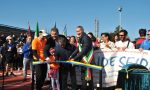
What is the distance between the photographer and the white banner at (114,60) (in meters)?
11.3

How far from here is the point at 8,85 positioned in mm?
14383

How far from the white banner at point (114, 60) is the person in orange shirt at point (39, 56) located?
153 centimetres

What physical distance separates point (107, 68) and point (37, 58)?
2.07 meters

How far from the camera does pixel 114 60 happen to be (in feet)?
37.6

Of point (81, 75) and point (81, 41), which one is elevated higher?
point (81, 41)

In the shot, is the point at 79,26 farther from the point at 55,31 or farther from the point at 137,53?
the point at 137,53

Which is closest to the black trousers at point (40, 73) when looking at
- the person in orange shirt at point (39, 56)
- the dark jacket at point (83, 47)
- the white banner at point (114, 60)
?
the person in orange shirt at point (39, 56)

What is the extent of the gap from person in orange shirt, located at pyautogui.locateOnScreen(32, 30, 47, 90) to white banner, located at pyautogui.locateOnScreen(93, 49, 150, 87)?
60.3 inches

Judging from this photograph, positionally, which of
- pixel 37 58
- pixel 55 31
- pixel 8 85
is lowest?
pixel 8 85

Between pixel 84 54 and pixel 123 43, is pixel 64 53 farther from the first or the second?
pixel 123 43

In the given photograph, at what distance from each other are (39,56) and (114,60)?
2.19 m

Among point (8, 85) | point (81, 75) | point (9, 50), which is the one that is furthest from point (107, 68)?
point (9, 50)

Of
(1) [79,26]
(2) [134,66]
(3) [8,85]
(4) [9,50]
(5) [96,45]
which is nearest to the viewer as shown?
(2) [134,66]

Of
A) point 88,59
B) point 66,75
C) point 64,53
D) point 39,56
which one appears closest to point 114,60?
point 88,59
